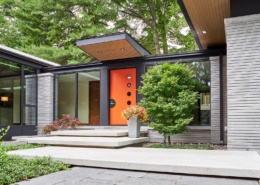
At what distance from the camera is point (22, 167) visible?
3.99 meters

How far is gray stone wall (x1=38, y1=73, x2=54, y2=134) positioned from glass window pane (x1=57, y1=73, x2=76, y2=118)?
351 mm

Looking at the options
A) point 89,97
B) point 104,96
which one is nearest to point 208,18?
point 104,96

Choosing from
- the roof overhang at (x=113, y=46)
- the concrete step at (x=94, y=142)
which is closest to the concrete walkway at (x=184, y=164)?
the concrete step at (x=94, y=142)

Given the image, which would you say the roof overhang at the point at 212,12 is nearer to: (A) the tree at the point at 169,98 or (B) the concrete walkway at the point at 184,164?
(A) the tree at the point at 169,98

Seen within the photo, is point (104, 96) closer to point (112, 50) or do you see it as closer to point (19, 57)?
point (112, 50)

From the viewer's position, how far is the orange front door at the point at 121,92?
376 inches

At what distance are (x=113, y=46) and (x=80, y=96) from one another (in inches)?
132

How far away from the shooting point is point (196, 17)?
21.0 feet

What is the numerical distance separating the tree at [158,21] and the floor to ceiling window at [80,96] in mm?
6675

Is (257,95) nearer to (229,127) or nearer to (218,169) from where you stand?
(229,127)

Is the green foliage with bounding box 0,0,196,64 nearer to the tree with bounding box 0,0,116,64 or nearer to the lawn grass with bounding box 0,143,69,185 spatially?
the tree with bounding box 0,0,116,64

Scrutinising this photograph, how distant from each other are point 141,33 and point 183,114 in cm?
1179

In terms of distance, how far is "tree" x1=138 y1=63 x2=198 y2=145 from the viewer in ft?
22.5

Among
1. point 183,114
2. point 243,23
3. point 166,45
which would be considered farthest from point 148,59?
point 166,45
